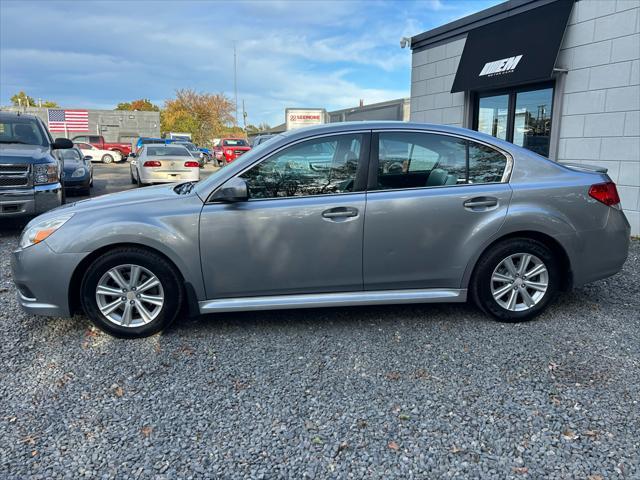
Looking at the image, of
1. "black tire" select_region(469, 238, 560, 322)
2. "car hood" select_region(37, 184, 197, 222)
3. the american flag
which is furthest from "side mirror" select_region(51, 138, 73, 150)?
the american flag

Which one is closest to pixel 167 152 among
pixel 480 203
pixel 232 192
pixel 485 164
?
pixel 232 192

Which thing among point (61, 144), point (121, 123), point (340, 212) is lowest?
point (340, 212)

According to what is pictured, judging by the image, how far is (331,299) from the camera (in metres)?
3.72

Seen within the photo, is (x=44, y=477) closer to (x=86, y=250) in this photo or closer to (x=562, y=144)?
(x=86, y=250)

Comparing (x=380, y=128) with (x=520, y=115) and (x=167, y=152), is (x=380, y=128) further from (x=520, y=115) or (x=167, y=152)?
(x=167, y=152)

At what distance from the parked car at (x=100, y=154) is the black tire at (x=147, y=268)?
3058cm

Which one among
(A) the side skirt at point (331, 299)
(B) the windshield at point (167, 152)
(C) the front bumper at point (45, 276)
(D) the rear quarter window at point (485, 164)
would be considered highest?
(B) the windshield at point (167, 152)

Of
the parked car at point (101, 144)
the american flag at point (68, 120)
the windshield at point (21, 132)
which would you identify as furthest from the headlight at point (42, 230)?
the american flag at point (68, 120)

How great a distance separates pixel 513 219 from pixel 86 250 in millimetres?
3259

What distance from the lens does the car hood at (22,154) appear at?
6.77 metres

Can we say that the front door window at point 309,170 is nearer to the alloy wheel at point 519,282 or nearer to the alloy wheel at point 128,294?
the alloy wheel at point 128,294

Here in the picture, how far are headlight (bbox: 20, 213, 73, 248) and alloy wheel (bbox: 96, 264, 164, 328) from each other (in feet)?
1.71

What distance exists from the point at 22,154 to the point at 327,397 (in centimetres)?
639

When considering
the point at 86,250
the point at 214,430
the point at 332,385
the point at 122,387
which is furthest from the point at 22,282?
the point at 332,385
